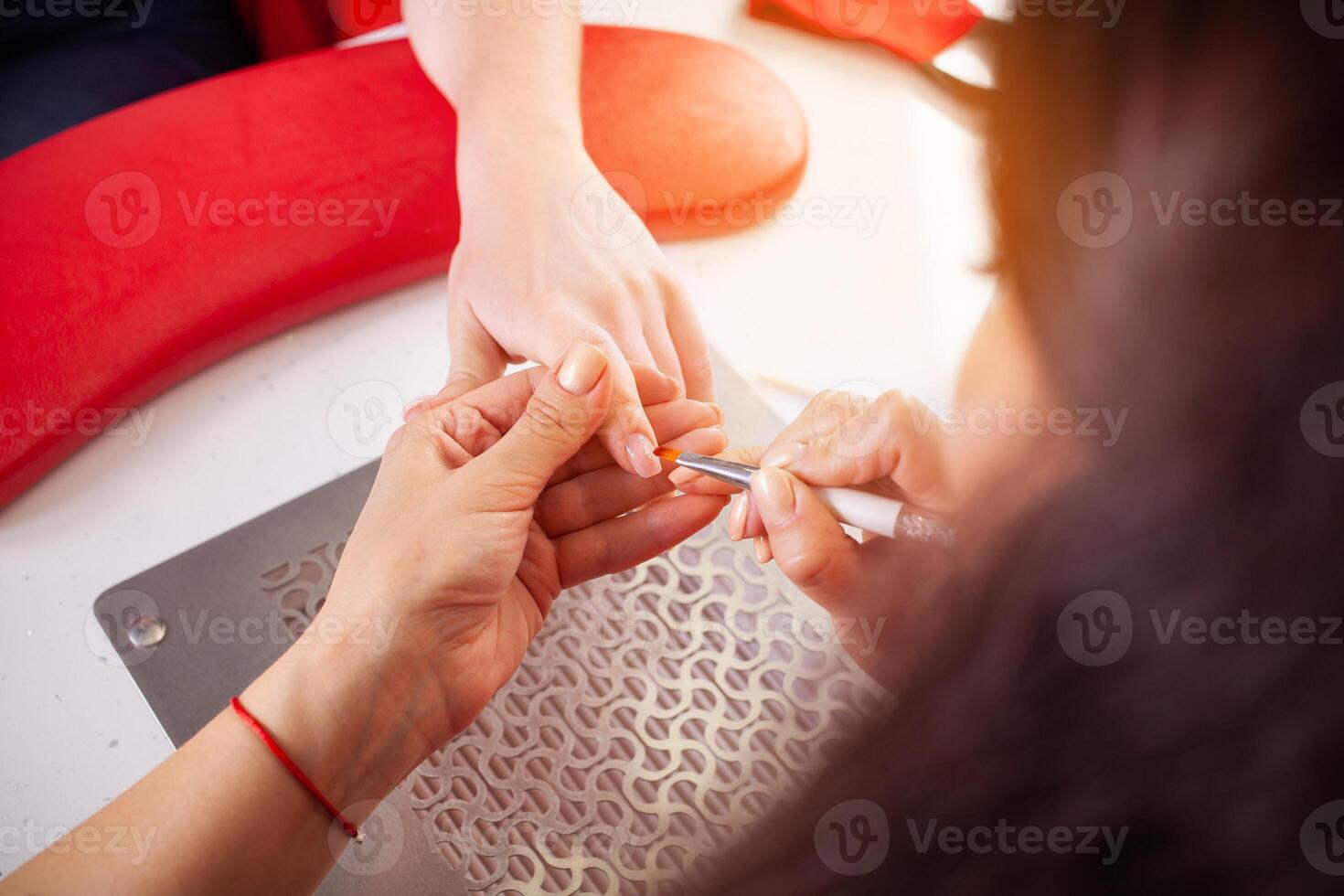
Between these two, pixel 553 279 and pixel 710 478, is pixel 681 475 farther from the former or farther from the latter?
pixel 553 279

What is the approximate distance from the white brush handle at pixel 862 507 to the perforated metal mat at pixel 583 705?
5.7 inches

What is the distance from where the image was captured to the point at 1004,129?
32 centimetres

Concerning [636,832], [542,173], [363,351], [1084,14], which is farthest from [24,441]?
[1084,14]

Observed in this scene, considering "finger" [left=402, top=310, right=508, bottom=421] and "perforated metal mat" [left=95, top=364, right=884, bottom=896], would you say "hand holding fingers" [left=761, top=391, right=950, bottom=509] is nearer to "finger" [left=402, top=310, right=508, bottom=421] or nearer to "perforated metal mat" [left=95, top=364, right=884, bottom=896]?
→ "perforated metal mat" [left=95, top=364, right=884, bottom=896]

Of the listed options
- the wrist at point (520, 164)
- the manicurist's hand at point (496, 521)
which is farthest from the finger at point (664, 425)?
the wrist at point (520, 164)

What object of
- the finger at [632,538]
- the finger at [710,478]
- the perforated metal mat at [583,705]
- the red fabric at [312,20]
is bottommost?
the perforated metal mat at [583,705]

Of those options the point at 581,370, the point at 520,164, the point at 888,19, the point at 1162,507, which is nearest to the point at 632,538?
the point at 581,370

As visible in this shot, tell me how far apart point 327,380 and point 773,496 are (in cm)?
52

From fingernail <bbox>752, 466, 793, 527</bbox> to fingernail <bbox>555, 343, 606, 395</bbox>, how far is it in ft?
0.52

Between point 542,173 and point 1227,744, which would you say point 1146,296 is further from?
point 542,173

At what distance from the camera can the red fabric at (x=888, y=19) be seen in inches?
44.2

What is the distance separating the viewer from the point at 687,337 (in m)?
0.89

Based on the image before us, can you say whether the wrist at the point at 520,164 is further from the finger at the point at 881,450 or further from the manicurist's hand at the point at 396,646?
the finger at the point at 881,450

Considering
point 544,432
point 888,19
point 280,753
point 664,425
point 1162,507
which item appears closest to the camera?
point 1162,507
